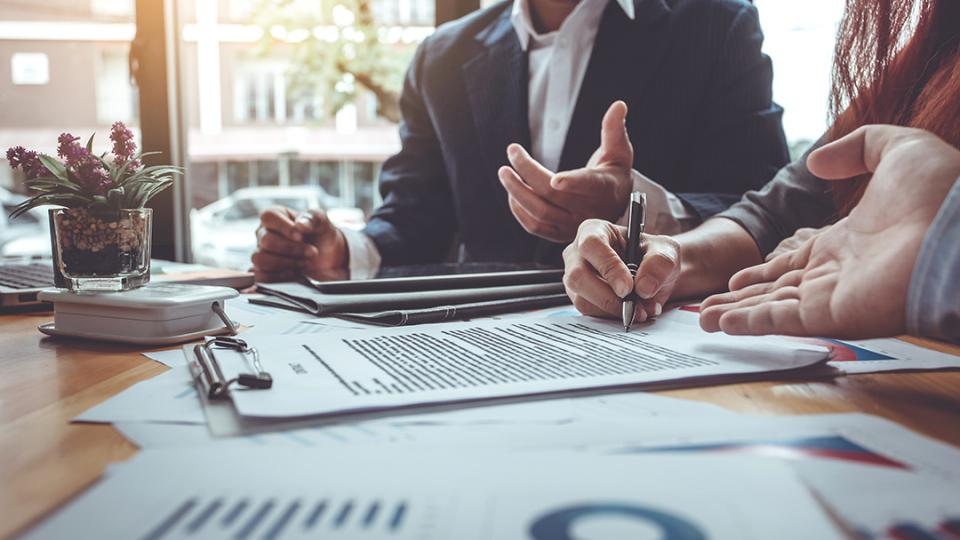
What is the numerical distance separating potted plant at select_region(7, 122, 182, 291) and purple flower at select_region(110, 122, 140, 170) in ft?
0.06

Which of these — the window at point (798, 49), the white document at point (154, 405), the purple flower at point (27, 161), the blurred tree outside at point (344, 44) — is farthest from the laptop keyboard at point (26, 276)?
the window at point (798, 49)

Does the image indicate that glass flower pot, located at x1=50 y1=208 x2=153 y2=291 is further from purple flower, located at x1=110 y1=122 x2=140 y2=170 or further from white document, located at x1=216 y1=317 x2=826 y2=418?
white document, located at x1=216 y1=317 x2=826 y2=418

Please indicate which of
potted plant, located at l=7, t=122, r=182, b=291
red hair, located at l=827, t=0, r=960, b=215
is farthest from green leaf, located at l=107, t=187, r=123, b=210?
red hair, located at l=827, t=0, r=960, b=215

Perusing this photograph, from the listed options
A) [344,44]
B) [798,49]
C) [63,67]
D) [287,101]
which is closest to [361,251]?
[798,49]

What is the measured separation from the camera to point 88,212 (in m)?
0.81

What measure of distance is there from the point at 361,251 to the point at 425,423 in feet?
3.56

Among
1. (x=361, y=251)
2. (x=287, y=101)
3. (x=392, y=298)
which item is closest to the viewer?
(x=392, y=298)

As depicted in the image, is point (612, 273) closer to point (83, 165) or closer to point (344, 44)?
point (83, 165)

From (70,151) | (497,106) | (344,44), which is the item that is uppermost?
(344,44)

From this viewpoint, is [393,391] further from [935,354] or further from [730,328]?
[935,354]

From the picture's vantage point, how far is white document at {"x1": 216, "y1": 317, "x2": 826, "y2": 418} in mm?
512

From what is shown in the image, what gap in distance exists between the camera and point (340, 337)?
2.39ft

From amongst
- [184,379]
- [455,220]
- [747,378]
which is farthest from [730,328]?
[455,220]

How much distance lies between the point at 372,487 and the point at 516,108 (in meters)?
1.41
